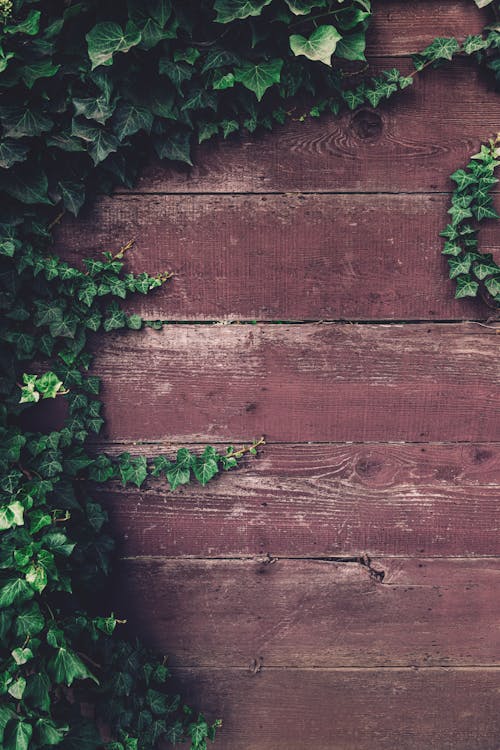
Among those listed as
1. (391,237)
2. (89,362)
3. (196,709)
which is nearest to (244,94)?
(391,237)

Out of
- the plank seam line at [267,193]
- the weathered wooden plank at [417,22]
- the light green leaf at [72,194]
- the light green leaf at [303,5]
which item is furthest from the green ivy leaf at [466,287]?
the light green leaf at [72,194]

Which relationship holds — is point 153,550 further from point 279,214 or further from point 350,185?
point 350,185

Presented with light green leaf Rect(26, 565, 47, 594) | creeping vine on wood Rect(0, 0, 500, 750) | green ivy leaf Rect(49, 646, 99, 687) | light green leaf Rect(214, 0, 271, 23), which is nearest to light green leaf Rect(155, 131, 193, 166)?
creeping vine on wood Rect(0, 0, 500, 750)

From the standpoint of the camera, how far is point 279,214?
1.39 meters

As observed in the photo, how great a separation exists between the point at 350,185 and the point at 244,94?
336mm

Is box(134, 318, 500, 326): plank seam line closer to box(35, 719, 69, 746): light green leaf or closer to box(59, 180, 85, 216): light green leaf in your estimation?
box(59, 180, 85, 216): light green leaf

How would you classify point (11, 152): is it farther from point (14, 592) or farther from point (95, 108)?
point (14, 592)

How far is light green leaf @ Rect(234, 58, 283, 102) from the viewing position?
49.3 inches

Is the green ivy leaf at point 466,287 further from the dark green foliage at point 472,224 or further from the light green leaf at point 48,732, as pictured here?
the light green leaf at point 48,732

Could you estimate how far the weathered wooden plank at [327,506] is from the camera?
1.50 meters

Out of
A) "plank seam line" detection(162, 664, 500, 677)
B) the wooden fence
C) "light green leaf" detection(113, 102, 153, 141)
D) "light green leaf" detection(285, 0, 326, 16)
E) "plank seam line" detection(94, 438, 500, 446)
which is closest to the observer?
"light green leaf" detection(285, 0, 326, 16)

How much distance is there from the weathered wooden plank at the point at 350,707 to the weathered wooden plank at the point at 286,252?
1.06m

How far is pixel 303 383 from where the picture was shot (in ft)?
4.80

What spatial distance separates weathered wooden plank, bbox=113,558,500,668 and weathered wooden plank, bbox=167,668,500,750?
5cm
